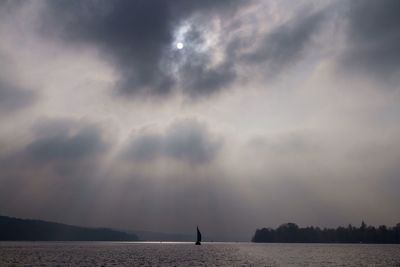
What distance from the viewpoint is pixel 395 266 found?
9931 centimetres

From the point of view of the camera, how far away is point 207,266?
10000 centimetres

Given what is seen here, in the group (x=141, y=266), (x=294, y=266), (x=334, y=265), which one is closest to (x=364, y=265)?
(x=334, y=265)

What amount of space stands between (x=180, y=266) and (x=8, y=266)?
37.6m

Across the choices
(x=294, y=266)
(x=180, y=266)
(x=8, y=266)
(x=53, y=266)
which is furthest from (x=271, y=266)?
(x=8, y=266)

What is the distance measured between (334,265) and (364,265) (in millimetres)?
6984

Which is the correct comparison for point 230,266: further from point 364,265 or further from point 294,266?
point 364,265

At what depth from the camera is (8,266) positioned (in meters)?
94.6

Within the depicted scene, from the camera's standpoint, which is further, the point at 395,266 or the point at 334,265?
the point at 334,265

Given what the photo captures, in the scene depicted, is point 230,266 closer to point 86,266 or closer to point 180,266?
point 180,266

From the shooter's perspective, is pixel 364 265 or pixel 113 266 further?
pixel 364 265

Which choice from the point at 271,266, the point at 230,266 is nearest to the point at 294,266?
the point at 271,266

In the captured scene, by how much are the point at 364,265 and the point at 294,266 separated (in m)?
18.0

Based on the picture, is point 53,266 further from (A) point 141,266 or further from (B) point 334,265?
(B) point 334,265

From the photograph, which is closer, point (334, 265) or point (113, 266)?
point (113, 266)
